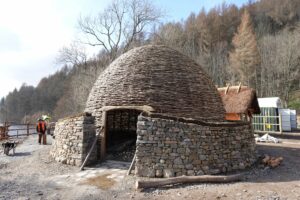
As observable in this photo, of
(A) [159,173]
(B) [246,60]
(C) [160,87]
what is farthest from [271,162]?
(B) [246,60]

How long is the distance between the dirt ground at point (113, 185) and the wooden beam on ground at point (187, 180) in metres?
0.13

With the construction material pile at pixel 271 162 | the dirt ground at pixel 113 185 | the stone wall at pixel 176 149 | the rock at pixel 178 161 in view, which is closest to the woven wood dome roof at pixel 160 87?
the stone wall at pixel 176 149

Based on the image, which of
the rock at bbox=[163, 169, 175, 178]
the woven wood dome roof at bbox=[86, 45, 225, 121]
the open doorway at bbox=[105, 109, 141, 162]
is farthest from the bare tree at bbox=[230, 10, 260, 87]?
the rock at bbox=[163, 169, 175, 178]

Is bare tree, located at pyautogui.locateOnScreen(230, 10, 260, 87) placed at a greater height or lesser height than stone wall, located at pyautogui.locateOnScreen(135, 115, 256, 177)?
greater

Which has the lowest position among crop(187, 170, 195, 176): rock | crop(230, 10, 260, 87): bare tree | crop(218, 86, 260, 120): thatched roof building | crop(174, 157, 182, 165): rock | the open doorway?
crop(187, 170, 195, 176): rock

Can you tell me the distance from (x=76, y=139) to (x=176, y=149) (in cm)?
349

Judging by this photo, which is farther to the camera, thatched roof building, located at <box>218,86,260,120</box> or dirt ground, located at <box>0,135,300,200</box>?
thatched roof building, located at <box>218,86,260,120</box>

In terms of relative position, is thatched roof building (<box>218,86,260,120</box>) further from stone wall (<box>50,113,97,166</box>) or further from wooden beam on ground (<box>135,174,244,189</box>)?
stone wall (<box>50,113,97,166</box>)

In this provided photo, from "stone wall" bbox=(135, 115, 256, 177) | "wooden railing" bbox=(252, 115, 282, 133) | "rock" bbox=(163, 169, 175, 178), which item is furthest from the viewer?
"wooden railing" bbox=(252, 115, 282, 133)

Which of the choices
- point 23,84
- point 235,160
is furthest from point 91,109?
point 23,84

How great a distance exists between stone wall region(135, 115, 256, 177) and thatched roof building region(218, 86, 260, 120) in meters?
10.0

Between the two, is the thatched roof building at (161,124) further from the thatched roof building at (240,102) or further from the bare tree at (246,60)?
the bare tree at (246,60)

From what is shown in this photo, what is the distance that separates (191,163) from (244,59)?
28995 mm

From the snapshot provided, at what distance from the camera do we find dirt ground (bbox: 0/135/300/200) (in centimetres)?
611
